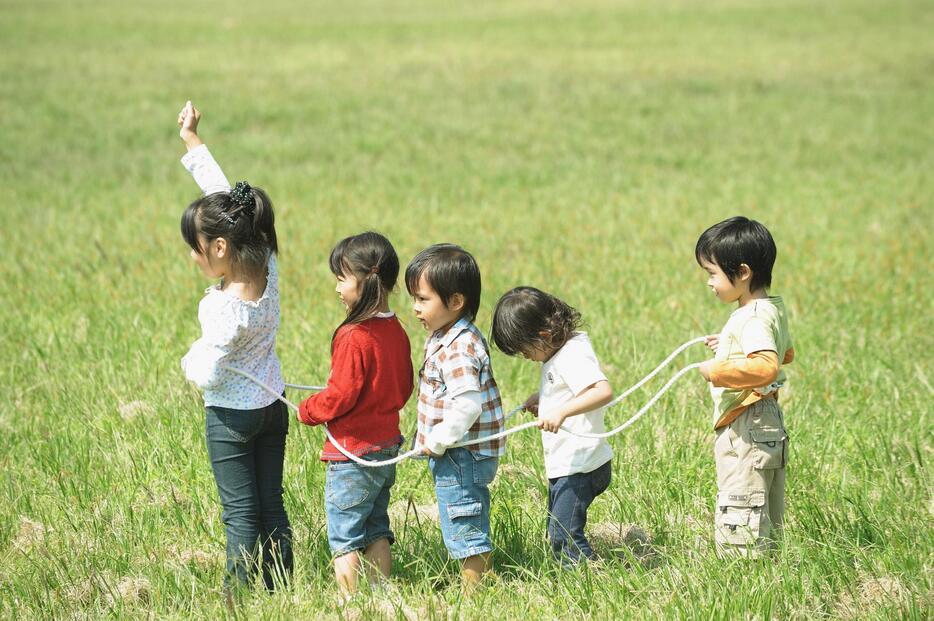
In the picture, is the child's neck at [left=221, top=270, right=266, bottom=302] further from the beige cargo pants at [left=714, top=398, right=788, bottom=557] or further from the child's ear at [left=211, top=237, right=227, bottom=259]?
the beige cargo pants at [left=714, top=398, right=788, bottom=557]

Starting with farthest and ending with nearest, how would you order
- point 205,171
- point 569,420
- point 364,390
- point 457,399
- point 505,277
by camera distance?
1. point 505,277
2. point 205,171
3. point 569,420
4. point 364,390
5. point 457,399

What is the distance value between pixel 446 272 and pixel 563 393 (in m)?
0.62

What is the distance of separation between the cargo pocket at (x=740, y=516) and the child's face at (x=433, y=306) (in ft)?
3.89

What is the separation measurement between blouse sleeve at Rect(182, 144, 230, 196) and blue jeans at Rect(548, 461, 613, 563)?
1.70m

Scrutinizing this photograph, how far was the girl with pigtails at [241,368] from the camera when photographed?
3686 millimetres

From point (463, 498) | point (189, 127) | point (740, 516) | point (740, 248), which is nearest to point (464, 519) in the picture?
point (463, 498)

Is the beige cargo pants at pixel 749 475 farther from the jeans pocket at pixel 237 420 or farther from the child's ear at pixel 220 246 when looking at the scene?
the child's ear at pixel 220 246

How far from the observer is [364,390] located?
3709 millimetres

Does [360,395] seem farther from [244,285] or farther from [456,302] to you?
[244,285]

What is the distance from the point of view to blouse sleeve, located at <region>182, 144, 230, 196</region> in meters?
4.03

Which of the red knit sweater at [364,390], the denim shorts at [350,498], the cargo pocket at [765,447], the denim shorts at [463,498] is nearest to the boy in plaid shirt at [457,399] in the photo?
the denim shorts at [463,498]

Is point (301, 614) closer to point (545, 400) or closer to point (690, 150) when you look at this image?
point (545, 400)

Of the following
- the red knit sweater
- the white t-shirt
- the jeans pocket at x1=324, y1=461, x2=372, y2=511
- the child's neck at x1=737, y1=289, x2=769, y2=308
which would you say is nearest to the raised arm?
the red knit sweater

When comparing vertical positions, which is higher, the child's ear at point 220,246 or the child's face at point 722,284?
the child's ear at point 220,246
